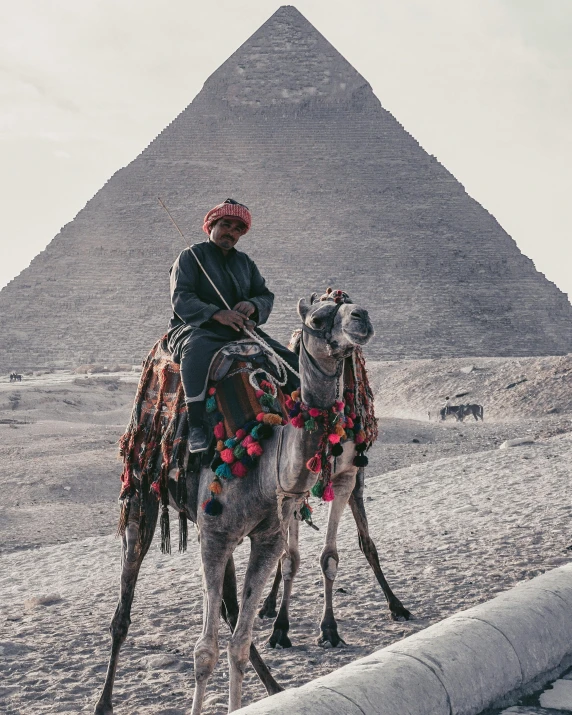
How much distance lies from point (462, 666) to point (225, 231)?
61.8 inches

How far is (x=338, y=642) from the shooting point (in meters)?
4.05

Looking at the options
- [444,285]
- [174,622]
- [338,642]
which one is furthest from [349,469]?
[444,285]

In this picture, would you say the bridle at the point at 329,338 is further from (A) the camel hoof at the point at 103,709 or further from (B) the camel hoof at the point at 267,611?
(B) the camel hoof at the point at 267,611

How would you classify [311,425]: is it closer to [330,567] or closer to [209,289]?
[209,289]

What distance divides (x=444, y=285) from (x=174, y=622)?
78.7m

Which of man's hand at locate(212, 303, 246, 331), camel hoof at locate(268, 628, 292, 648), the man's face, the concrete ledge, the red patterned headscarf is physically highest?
the red patterned headscarf

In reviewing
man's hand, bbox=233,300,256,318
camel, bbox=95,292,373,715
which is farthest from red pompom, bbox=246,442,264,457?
man's hand, bbox=233,300,256,318

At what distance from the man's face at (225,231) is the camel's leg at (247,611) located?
3.33 ft

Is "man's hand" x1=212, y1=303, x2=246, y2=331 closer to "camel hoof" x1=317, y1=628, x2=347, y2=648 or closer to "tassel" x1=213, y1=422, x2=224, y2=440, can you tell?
"tassel" x1=213, y1=422, x2=224, y2=440

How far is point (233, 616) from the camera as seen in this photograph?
3.62m

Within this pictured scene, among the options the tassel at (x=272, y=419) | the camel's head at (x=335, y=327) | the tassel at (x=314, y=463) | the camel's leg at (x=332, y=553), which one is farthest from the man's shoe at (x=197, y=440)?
the camel's leg at (x=332, y=553)

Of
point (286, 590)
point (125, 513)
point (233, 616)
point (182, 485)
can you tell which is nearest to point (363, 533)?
point (286, 590)

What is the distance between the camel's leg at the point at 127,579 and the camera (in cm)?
351

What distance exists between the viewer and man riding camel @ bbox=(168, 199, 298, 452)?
349 cm
